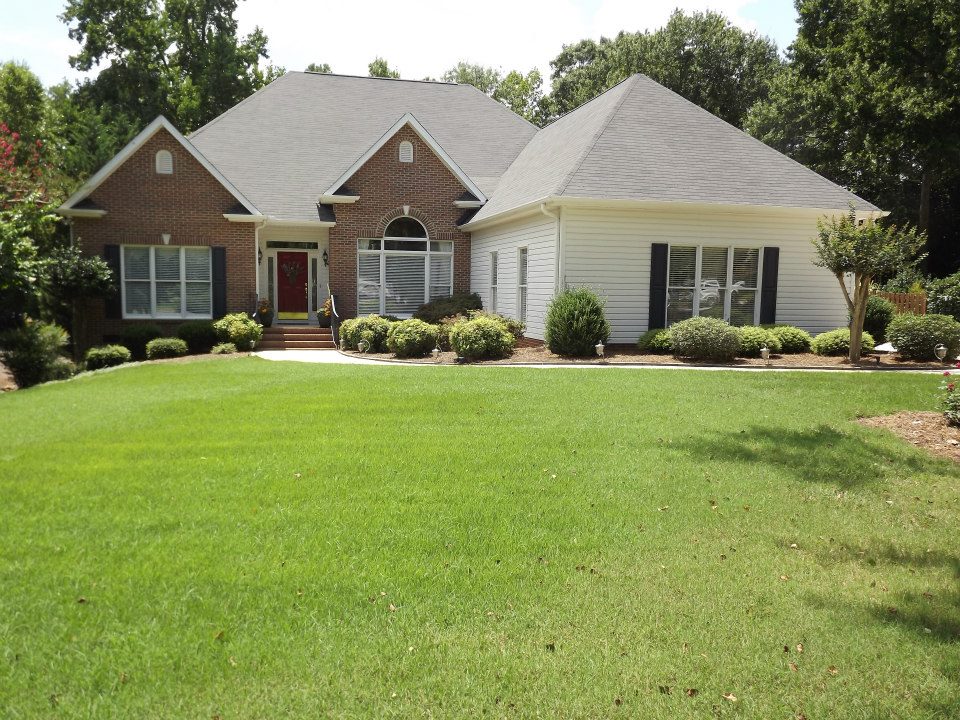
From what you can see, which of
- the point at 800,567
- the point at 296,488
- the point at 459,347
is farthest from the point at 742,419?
the point at 459,347

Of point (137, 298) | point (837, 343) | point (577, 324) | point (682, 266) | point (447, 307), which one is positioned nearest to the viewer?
point (577, 324)

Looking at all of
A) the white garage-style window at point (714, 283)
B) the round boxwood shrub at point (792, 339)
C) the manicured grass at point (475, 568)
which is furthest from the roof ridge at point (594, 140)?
the manicured grass at point (475, 568)

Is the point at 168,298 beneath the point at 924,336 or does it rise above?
above

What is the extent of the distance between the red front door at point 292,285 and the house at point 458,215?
0.19ft

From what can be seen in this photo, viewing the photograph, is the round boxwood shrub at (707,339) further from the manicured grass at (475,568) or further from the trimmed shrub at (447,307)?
the trimmed shrub at (447,307)

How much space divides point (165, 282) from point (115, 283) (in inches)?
47.7

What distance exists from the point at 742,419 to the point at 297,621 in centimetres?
669

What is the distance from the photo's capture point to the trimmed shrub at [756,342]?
1623cm

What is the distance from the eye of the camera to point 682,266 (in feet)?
59.9

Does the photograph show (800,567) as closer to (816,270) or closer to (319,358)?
(319,358)

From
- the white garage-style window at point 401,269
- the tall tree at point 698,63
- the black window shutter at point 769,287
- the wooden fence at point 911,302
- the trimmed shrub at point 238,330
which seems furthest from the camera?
the tall tree at point 698,63

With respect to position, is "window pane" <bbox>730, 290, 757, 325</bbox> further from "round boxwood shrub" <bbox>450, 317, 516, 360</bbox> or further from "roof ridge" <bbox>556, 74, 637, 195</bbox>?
"round boxwood shrub" <bbox>450, 317, 516, 360</bbox>

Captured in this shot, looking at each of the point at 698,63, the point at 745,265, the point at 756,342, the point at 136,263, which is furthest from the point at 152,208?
the point at 698,63

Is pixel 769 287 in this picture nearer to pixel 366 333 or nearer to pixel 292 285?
pixel 366 333
